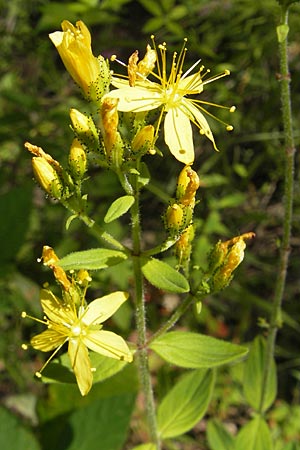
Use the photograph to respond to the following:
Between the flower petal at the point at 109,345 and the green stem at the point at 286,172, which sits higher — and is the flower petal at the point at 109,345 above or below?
below

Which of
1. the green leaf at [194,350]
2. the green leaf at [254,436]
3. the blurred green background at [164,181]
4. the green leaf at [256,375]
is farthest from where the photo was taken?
the blurred green background at [164,181]

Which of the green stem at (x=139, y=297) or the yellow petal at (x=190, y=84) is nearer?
the green stem at (x=139, y=297)

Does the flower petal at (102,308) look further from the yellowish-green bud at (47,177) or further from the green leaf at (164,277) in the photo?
the yellowish-green bud at (47,177)

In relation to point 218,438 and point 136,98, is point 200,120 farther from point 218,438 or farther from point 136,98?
point 218,438

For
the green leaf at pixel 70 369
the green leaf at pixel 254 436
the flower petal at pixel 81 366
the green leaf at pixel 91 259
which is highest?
the green leaf at pixel 91 259

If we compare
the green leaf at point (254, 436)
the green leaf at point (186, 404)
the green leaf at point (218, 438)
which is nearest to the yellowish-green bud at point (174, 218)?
the green leaf at point (186, 404)

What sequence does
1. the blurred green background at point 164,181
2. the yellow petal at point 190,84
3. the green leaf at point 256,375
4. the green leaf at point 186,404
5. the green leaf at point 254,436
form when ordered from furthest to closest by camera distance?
1. the blurred green background at point 164,181
2. the green leaf at point 256,375
3. the green leaf at point 254,436
4. the green leaf at point 186,404
5. the yellow petal at point 190,84

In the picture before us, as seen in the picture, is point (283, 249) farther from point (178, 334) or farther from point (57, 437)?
point (57, 437)

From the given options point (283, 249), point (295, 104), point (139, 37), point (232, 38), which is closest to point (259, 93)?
point (295, 104)
